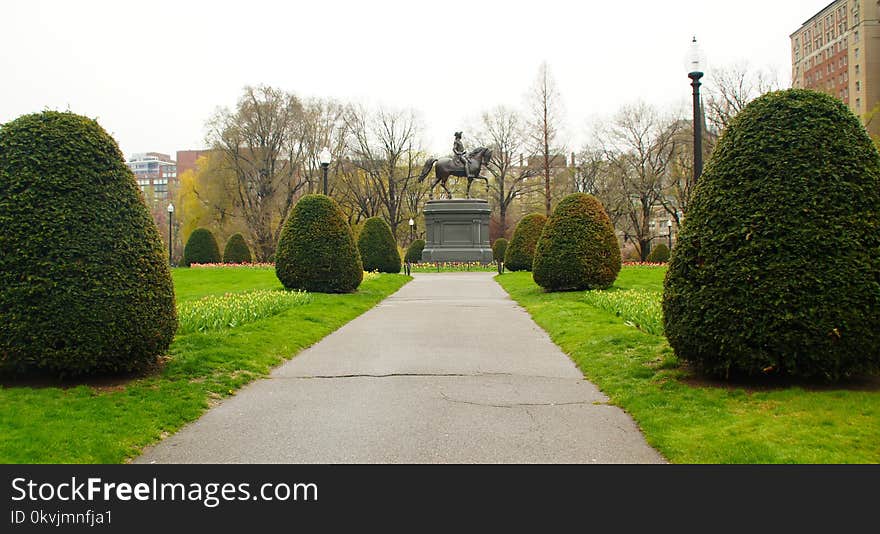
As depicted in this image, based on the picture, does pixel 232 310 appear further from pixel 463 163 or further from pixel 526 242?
pixel 463 163

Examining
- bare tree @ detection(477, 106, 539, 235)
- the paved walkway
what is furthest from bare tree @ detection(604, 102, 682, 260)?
the paved walkway

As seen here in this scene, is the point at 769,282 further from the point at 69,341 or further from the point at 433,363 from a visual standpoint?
the point at 69,341

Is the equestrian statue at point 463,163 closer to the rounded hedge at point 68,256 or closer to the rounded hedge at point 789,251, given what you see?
the rounded hedge at point 68,256

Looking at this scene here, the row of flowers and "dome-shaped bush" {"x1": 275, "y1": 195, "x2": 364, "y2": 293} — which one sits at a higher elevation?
"dome-shaped bush" {"x1": 275, "y1": 195, "x2": 364, "y2": 293}

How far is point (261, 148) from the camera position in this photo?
166 feet

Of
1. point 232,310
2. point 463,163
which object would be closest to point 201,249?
point 463,163

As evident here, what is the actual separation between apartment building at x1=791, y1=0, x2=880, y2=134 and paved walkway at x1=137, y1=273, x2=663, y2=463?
6653 cm

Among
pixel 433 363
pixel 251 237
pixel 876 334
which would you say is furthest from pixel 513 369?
pixel 251 237

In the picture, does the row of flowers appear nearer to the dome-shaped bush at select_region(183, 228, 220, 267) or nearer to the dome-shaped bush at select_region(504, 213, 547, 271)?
the dome-shaped bush at select_region(504, 213, 547, 271)

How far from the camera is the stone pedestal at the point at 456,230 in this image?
4125 centimetres

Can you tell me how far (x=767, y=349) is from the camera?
21.3 ft

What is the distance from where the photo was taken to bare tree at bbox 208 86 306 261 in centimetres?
5022

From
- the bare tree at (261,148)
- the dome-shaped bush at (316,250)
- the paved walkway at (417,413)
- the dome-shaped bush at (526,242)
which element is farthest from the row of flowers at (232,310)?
the bare tree at (261,148)
